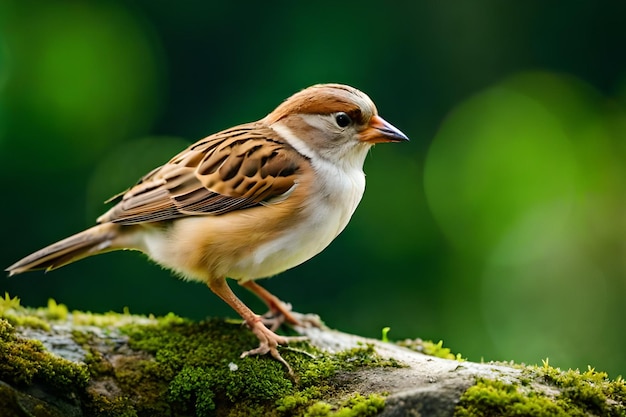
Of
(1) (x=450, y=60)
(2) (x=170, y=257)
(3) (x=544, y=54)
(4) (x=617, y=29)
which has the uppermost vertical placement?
(4) (x=617, y=29)

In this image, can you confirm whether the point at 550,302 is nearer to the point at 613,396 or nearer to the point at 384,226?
the point at 384,226

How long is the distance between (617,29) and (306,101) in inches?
190

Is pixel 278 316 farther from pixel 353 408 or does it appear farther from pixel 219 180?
pixel 353 408


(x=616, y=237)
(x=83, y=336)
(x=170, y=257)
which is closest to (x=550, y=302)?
(x=616, y=237)

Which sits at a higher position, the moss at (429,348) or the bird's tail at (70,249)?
the moss at (429,348)

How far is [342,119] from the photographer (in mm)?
4734

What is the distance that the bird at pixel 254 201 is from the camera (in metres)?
4.43

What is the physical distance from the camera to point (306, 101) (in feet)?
15.8

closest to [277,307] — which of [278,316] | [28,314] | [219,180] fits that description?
[278,316]

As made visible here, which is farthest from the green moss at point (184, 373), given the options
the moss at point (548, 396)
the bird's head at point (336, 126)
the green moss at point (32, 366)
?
the bird's head at point (336, 126)

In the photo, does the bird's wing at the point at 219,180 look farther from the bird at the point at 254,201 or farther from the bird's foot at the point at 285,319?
the bird's foot at the point at 285,319

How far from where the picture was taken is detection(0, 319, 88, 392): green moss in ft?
11.9

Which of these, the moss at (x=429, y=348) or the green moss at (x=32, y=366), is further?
the moss at (x=429, y=348)

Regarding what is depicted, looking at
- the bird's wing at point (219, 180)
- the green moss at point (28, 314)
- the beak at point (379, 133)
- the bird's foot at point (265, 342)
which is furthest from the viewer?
the beak at point (379, 133)
